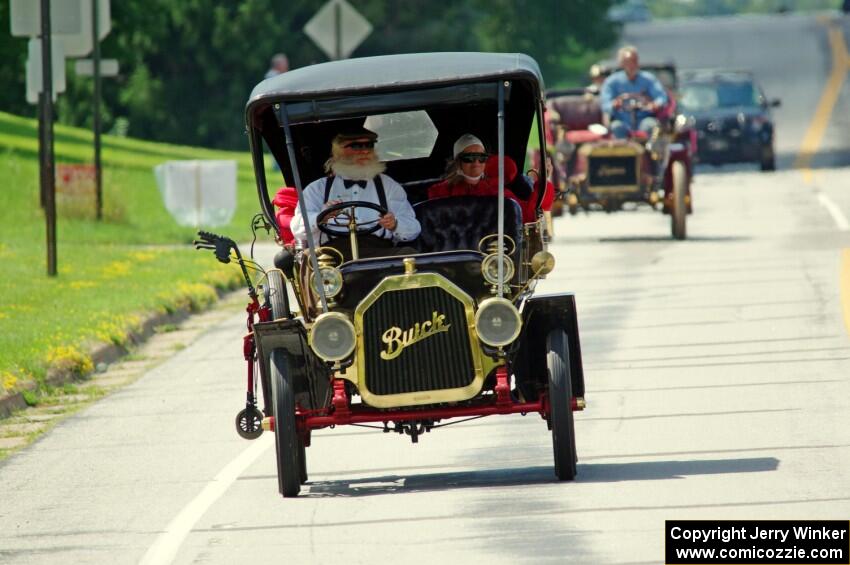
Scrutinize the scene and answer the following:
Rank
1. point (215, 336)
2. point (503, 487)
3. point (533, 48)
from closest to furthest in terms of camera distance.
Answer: point (503, 487) < point (215, 336) < point (533, 48)

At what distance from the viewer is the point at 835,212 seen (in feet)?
94.9

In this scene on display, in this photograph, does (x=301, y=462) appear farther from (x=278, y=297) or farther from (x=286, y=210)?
(x=278, y=297)

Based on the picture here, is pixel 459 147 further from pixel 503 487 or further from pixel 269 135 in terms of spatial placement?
pixel 503 487

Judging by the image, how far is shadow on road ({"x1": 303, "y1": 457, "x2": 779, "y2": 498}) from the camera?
10.6 meters

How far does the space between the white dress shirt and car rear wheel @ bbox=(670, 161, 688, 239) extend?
1366 centimetres

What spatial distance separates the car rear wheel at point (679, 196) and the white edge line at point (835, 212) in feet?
7.11

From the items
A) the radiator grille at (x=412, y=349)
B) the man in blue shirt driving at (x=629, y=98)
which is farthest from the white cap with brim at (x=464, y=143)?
the man in blue shirt driving at (x=629, y=98)

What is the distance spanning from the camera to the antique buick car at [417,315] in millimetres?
10602

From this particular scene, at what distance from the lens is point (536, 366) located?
36.2 ft

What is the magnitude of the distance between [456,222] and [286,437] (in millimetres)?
1751

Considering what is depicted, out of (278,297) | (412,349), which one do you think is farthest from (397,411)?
(278,297)

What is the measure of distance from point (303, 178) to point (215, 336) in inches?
222

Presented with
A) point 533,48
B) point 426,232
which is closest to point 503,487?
point 426,232

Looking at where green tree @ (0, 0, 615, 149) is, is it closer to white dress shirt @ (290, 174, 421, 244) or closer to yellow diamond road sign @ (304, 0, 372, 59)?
yellow diamond road sign @ (304, 0, 372, 59)
